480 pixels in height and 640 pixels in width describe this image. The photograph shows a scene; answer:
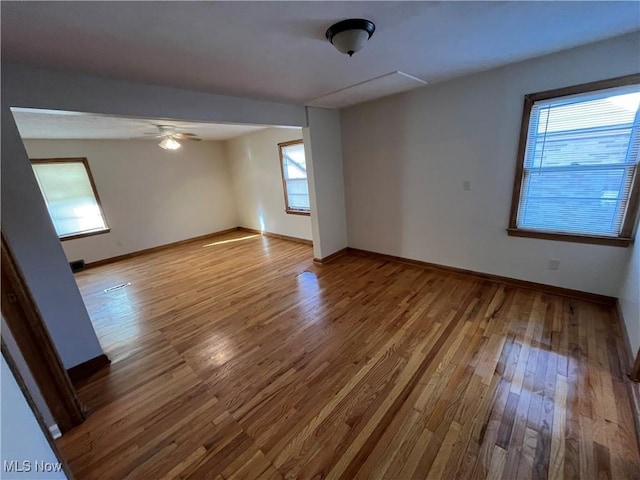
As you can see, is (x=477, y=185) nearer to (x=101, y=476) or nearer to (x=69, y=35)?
(x=69, y=35)

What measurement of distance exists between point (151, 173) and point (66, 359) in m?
4.36

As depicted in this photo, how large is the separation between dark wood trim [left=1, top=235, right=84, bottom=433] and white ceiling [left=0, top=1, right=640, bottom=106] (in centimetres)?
123

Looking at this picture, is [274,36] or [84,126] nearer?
[274,36]

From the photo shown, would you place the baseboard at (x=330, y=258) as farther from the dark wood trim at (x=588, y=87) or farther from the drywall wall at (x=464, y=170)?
the dark wood trim at (x=588, y=87)

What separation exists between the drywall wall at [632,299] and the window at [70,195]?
7.18 metres

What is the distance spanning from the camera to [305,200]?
5105 mm

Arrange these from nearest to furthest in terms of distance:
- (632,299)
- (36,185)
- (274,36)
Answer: (274,36) < (36,185) < (632,299)

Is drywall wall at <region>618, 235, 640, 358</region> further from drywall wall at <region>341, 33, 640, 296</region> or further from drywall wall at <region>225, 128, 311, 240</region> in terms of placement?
drywall wall at <region>225, 128, 311, 240</region>

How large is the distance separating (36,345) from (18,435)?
1.20m

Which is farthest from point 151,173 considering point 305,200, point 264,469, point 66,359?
point 264,469

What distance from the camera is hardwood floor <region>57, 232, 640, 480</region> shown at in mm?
1375

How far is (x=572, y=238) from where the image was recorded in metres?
2.54

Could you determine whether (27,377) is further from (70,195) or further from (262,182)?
(262,182)

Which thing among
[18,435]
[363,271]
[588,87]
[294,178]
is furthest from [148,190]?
[588,87]
